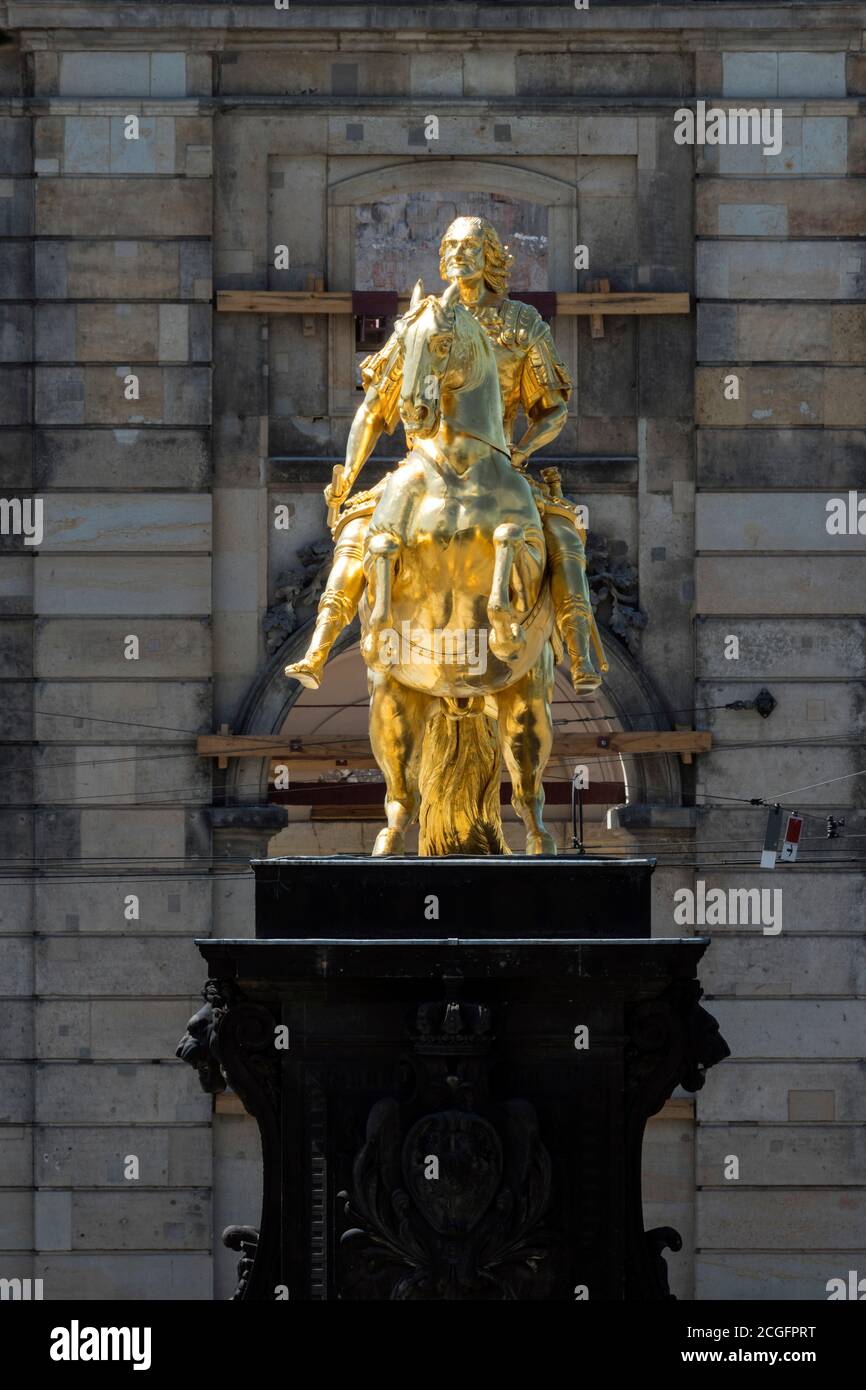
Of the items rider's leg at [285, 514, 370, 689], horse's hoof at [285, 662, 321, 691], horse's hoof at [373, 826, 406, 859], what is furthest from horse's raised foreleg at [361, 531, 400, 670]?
horse's hoof at [373, 826, 406, 859]

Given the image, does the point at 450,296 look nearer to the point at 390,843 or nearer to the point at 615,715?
the point at 390,843

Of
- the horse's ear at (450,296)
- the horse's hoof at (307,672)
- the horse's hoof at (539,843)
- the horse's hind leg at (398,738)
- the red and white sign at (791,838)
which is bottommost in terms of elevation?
the horse's hoof at (539,843)

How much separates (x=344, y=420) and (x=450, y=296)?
12.4 meters

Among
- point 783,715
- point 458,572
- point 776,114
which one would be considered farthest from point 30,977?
point 458,572

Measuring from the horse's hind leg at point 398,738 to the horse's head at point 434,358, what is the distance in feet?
5.01

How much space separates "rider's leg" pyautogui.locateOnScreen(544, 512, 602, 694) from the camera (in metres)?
20.5

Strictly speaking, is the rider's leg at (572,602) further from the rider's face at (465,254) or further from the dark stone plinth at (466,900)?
the dark stone plinth at (466,900)

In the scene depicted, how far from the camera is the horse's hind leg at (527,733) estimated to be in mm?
20578

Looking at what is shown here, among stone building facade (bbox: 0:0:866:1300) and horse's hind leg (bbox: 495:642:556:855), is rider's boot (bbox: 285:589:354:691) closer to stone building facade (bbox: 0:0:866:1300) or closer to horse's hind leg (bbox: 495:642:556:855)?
horse's hind leg (bbox: 495:642:556:855)

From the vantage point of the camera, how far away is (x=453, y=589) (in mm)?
20203

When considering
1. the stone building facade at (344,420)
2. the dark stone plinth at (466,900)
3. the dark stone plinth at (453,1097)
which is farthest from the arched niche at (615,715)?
the dark stone plinth at (453,1097)

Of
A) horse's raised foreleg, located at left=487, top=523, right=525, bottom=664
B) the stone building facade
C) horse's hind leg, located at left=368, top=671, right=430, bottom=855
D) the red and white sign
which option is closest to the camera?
horse's raised foreleg, located at left=487, top=523, right=525, bottom=664

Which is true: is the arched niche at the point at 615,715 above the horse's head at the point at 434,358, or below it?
below

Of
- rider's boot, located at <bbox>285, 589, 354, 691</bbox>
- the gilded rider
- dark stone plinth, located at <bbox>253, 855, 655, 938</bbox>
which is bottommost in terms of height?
dark stone plinth, located at <bbox>253, 855, 655, 938</bbox>
